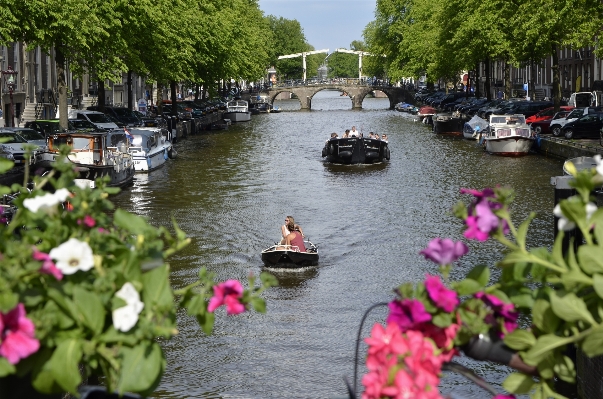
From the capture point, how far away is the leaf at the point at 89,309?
4.16 metres

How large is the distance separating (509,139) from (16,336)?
41.7 meters

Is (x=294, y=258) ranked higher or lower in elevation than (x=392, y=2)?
lower

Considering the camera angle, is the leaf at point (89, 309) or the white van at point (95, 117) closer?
the leaf at point (89, 309)

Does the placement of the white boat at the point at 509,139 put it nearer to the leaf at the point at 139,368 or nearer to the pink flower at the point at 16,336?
the leaf at the point at 139,368

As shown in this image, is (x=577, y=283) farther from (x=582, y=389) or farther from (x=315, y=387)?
(x=315, y=387)

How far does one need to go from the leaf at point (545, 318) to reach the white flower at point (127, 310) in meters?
1.76

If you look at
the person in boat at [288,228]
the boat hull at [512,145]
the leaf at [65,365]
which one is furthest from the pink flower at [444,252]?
the boat hull at [512,145]

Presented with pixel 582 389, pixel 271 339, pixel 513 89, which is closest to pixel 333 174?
pixel 271 339

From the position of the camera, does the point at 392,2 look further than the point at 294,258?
Yes

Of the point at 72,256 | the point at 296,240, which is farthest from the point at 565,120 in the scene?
the point at 72,256

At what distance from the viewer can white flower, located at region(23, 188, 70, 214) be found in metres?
4.59

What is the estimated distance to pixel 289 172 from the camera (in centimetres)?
4088

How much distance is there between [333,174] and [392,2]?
6224cm

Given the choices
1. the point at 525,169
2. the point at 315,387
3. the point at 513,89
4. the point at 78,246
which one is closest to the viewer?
the point at 78,246
